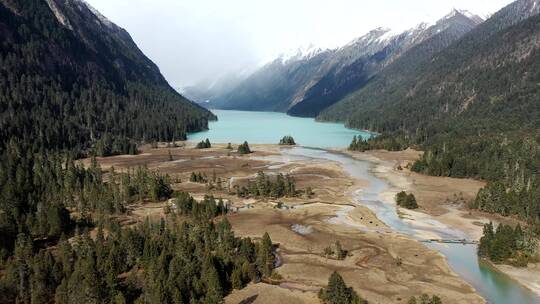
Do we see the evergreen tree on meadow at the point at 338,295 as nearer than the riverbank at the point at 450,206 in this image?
Yes

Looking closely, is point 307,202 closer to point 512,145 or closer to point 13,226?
point 13,226

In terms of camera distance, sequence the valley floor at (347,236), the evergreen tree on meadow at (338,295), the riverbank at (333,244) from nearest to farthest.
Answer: the evergreen tree on meadow at (338,295), the riverbank at (333,244), the valley floor at (347,236)

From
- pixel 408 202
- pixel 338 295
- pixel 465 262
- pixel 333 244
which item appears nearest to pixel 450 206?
pixel 408 202

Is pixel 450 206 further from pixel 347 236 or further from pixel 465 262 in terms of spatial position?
pixel 465 262

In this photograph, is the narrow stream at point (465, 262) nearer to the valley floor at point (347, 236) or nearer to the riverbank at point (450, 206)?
the riverbank at point (450, 206)

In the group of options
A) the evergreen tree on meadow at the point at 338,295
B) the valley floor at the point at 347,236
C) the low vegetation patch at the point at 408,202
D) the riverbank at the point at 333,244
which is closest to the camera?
the evergreen tree on meadow at the point at 338,295

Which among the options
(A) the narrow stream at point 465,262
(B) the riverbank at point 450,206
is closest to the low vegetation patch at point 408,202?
(B) the riverbank at point 450,206

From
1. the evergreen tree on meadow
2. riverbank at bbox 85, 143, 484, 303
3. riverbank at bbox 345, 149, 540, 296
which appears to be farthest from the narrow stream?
the evergreen tree on meadow
